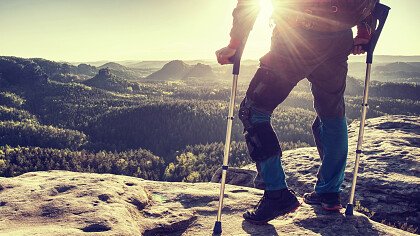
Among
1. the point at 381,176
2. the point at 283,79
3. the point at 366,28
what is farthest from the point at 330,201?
the point at 381,176

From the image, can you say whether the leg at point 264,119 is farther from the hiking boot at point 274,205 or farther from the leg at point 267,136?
the hiking boot at point 274,205

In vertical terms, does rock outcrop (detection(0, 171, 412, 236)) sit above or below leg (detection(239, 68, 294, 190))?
below

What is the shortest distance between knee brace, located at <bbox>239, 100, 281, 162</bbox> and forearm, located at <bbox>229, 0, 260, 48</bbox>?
3.50ft

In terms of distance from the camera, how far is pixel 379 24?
6223 millimetres

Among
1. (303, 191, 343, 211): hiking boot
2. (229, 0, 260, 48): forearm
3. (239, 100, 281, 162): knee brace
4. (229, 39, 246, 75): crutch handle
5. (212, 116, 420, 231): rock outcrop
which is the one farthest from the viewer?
(212, 116, 420, 231): rock outcrop

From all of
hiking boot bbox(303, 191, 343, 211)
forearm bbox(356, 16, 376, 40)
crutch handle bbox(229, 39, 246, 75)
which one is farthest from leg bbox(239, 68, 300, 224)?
forearm bbox(356, 16, 376, 40)

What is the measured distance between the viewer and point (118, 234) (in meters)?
5.30

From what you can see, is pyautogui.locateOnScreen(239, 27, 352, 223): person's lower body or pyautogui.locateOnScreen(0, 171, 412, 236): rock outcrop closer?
pyautogui.locateOnScreen(239, 27, 352, 223): person's lower body

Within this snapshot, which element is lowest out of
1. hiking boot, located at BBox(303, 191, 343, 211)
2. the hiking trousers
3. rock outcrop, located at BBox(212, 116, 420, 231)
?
rock outcrop, located at BBox(212, 116, 420, 231)

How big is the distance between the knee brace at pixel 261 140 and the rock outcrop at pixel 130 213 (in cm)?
120

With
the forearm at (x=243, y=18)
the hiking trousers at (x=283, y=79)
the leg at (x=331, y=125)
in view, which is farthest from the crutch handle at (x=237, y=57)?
the leg at (x=331, y=125)

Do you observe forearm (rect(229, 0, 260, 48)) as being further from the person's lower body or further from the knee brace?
the knee brace

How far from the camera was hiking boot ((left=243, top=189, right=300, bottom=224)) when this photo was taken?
19.0 ft

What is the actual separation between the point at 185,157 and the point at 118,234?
104 meters
